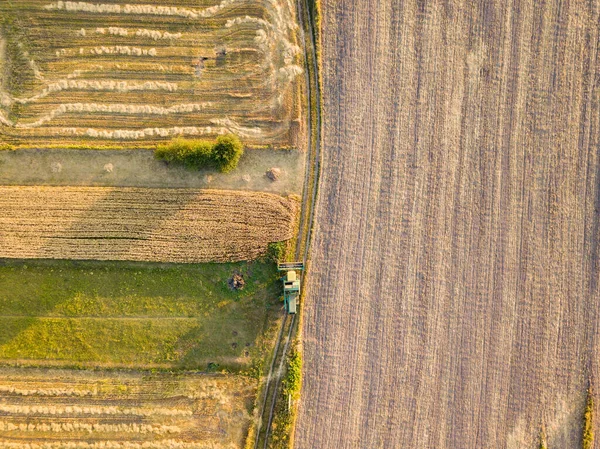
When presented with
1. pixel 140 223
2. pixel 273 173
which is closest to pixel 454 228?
pixel 273 173

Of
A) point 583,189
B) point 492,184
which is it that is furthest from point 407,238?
point 583,189

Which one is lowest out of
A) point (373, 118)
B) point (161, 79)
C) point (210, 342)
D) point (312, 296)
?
point (210, 342)

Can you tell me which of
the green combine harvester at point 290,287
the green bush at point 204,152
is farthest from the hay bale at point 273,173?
the green combine harvester at point 290,287

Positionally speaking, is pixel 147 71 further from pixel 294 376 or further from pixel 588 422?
Result: pixel 588 422

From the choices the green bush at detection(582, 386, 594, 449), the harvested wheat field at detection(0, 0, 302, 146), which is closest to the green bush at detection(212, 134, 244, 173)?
the harvested wheat field at detection(0, 0, 302, 146)

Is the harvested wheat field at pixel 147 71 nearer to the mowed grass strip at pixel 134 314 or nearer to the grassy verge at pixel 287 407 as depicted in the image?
the mowed grass strip at pixel 134 314

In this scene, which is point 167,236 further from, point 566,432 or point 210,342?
point 566,432
